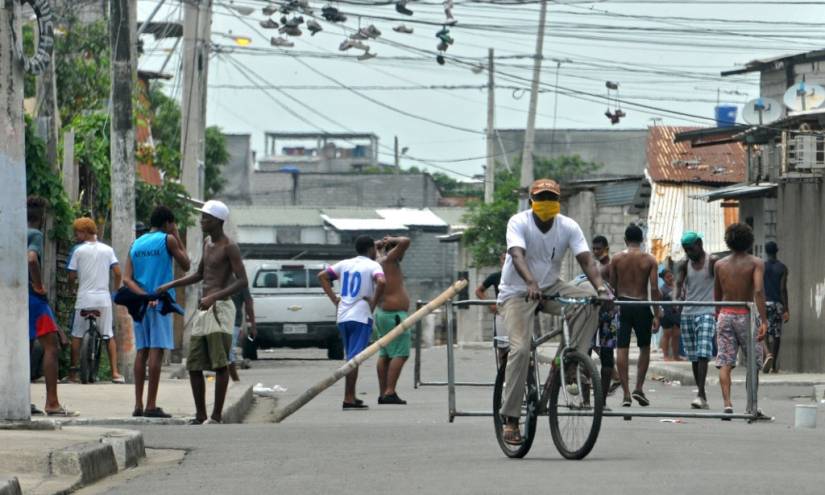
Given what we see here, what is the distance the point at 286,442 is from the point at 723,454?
317cm

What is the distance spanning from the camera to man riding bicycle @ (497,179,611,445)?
10.7 metres

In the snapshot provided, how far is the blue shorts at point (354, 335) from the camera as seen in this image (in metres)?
17.0

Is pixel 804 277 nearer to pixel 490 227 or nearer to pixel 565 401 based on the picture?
pixel 565 401

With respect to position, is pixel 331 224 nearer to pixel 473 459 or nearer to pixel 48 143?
pixel 48 143

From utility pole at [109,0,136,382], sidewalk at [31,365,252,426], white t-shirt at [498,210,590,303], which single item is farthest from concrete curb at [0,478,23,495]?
utility pole at [109,0,136,382]

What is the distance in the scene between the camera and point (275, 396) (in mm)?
19812

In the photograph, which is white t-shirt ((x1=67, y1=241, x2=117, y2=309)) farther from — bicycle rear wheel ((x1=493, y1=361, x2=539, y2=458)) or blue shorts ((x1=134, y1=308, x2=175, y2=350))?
bicycle rear wheel ((x1=493, y1=361, x2=539, y2=458))

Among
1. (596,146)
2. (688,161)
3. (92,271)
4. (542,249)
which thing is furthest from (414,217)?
(542,249)

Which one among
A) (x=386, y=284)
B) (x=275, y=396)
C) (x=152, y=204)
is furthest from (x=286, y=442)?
(x=152, y=204)

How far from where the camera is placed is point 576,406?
1017 centimetres

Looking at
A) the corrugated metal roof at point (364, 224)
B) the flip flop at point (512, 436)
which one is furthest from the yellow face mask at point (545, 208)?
the corrugated metal roof at point (364, 224)

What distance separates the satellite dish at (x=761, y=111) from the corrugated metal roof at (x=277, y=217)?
41.4 m

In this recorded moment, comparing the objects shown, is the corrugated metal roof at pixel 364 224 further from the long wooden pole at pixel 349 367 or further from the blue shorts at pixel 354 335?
the long wooden pole at pixel 349 367

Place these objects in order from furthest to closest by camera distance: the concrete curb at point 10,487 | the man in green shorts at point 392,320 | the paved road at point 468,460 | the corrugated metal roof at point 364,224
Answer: the corrugated metal roof at point 364,224 → the man in green shorts at point 392,320 → the paved road at point 468,460 → the concrete curb at point 10,487
